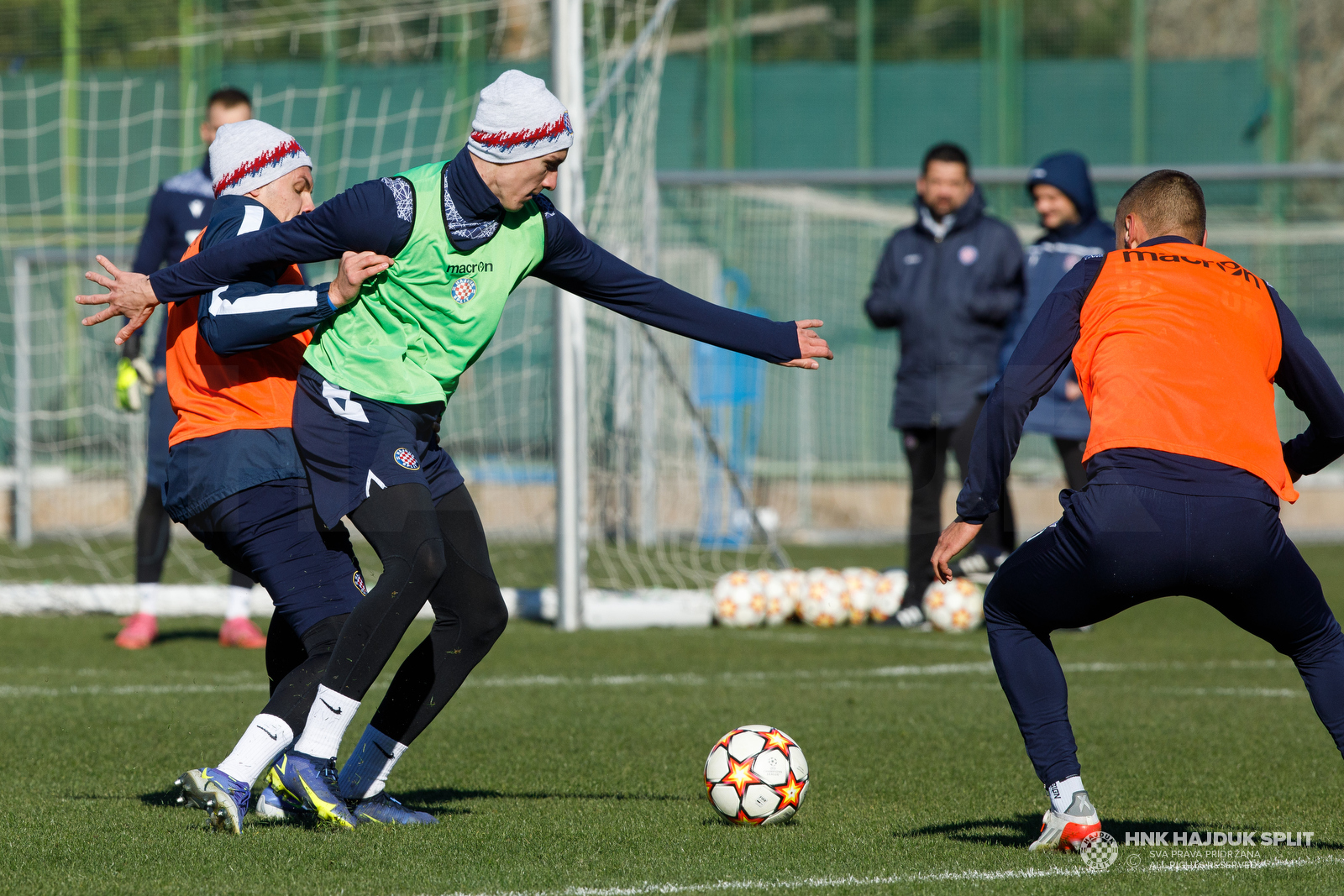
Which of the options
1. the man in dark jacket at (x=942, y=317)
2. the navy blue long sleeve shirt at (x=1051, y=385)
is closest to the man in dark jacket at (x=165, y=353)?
the man in dark jacket at (x=942, y=317)

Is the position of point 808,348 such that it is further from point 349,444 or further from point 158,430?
point 158,430

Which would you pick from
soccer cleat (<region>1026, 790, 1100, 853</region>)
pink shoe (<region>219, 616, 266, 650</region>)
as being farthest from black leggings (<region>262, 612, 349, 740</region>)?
pink shoe (<region>219, 616, 266, 650</region>)

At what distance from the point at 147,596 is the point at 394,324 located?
501 centimetres

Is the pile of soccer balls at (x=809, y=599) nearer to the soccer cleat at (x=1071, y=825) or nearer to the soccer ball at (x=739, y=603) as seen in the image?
the soccer ball at (x=739, y=603)

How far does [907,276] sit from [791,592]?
202cm

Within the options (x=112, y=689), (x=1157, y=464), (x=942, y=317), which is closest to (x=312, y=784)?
(x=1157, y=464)

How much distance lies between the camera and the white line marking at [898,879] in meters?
3.58

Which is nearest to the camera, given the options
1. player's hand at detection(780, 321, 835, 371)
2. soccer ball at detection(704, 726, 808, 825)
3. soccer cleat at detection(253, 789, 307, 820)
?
soccer cleat at detection(253, 789, 307, 820)

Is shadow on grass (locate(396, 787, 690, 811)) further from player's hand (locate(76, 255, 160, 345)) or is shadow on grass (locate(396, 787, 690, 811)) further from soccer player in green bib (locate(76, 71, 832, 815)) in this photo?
player's hand (locate(76, 255, 160, 345))

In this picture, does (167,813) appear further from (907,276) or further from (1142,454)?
(907,276)

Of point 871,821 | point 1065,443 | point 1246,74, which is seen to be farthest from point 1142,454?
point 1246,74

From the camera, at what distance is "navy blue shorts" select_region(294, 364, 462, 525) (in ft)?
13.9

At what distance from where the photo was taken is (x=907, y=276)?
939 centimetres

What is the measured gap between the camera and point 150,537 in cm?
866
